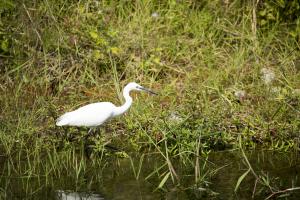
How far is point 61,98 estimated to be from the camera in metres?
8.41

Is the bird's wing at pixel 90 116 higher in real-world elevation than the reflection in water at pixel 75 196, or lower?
higher

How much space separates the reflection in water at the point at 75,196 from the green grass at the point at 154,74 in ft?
2.08

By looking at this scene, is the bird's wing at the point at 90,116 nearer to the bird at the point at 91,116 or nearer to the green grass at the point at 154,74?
the bird at the point at 91,116

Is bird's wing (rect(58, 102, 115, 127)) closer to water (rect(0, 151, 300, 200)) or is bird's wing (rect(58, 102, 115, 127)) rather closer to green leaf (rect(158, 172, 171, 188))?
water (rect(0, 151, 300, 200))

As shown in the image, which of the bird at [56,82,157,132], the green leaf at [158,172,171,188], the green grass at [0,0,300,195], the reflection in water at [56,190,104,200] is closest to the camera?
the green leaf at [158,172,171,188]

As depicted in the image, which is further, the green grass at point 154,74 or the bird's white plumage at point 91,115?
the green grass at point 154,74

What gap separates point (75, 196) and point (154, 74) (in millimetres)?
3271

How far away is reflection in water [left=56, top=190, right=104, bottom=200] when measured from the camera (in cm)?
591

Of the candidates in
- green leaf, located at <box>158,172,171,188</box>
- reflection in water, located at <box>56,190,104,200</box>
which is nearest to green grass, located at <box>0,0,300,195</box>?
green leaf, located at <box>158,172,171,188</box>

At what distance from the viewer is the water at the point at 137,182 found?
5911 mm

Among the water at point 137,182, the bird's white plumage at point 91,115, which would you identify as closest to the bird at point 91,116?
the bird's white plumage at point 91,115

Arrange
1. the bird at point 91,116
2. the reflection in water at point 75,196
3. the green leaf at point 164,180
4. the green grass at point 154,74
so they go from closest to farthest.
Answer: the green leaf at point 164,180 → the reflection in water at point 75,196 → the bird at point 91,116 → the green grass at point 154,74

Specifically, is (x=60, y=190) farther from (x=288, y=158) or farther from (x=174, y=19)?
(x=174, y=19)

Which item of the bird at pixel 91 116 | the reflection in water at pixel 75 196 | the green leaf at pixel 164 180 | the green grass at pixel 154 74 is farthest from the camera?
the green grass at pixel 154 74
